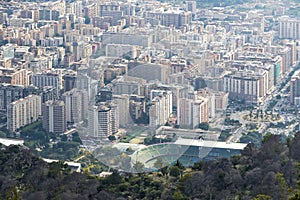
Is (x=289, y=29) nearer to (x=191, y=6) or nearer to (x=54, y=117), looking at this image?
(x=191, y=6)

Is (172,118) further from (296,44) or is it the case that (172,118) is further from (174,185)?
(296,44)

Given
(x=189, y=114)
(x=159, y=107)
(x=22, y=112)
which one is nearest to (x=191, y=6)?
(x=22, y=112)

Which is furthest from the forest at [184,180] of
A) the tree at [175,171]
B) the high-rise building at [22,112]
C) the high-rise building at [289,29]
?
the high-rise building at [289,29]

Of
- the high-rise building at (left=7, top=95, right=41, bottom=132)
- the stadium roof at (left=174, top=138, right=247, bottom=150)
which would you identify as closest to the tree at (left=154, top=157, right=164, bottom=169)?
the stadium roof at (left=174, top=138, right=247, bottom=150)

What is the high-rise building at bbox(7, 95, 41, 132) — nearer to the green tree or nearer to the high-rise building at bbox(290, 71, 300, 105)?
the high-rise building at bbox(290, 71, 300, 105)

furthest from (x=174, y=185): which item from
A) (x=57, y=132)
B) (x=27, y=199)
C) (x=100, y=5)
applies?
(x=100, y=5)

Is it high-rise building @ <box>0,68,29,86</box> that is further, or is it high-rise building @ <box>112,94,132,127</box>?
high-rise building @ <box>0,68,29,86</box>

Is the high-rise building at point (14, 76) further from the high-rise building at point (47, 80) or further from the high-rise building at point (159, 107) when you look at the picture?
the high-rise building at point (159, 107)
